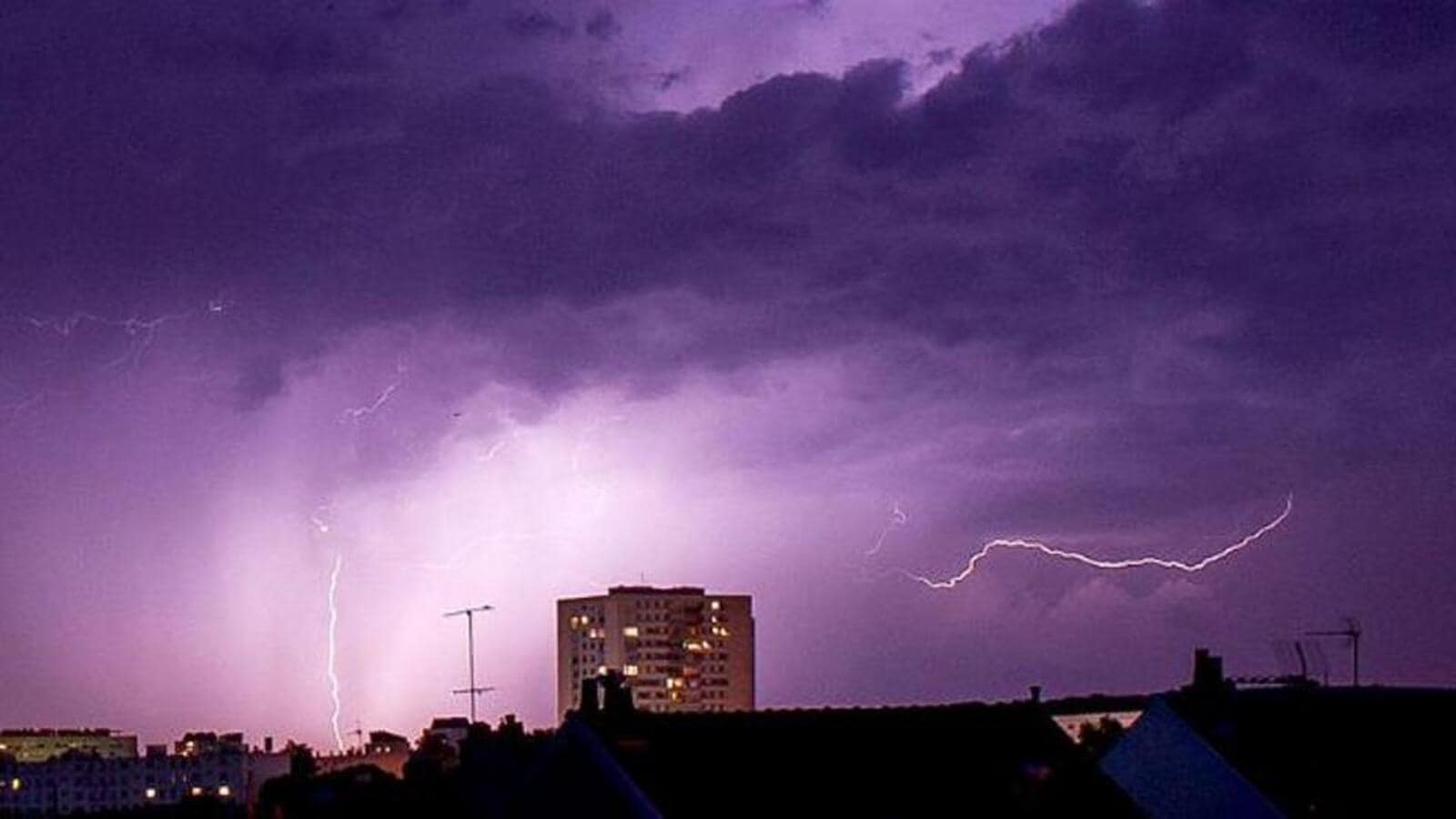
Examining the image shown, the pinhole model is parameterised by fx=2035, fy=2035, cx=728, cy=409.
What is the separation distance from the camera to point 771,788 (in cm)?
3688

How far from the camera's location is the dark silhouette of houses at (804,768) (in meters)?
36.2

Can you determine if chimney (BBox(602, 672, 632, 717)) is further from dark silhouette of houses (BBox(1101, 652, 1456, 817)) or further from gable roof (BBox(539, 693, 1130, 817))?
dark silhouette of houses (BBox(1101, 652, 1456, 817))

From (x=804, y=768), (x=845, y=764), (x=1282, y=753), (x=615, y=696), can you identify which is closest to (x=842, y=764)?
(x=845, y=764)

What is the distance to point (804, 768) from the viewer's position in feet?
124

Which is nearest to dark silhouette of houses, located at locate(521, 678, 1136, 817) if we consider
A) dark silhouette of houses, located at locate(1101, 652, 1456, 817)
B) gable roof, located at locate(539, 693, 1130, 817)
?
gable roof, located at locate(539, 693, 1130, 817)

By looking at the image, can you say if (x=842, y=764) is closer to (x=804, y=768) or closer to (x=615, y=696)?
(x=804, y=768)

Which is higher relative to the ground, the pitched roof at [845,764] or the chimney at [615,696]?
the chimney at [615,696]

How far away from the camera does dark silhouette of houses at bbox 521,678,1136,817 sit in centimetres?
3625

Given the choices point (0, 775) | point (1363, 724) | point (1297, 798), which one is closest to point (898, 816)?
point (1297, 798)

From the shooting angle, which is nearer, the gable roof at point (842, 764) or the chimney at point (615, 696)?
the gable roof at point (842, 764)

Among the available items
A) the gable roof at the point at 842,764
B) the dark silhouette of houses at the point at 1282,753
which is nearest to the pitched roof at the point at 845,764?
the gable roof at the point at 842,764

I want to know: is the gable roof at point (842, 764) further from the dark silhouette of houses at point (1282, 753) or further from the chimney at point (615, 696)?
the dark silhouette of houses at point (1282, 753)

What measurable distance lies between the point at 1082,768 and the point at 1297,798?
4.17 meters

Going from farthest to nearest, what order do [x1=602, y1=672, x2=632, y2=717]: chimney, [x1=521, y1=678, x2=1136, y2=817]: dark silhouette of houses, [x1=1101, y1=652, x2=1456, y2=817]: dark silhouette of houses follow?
[x1=602, y1=672, x2=632, y2=717]: chimney → [x1=1101, y1=652, x2=1456, y2=817]: dark silhouette of houses → [x1=521, y1=678, x2=1136, y2=817]: dark silhouette of houses
